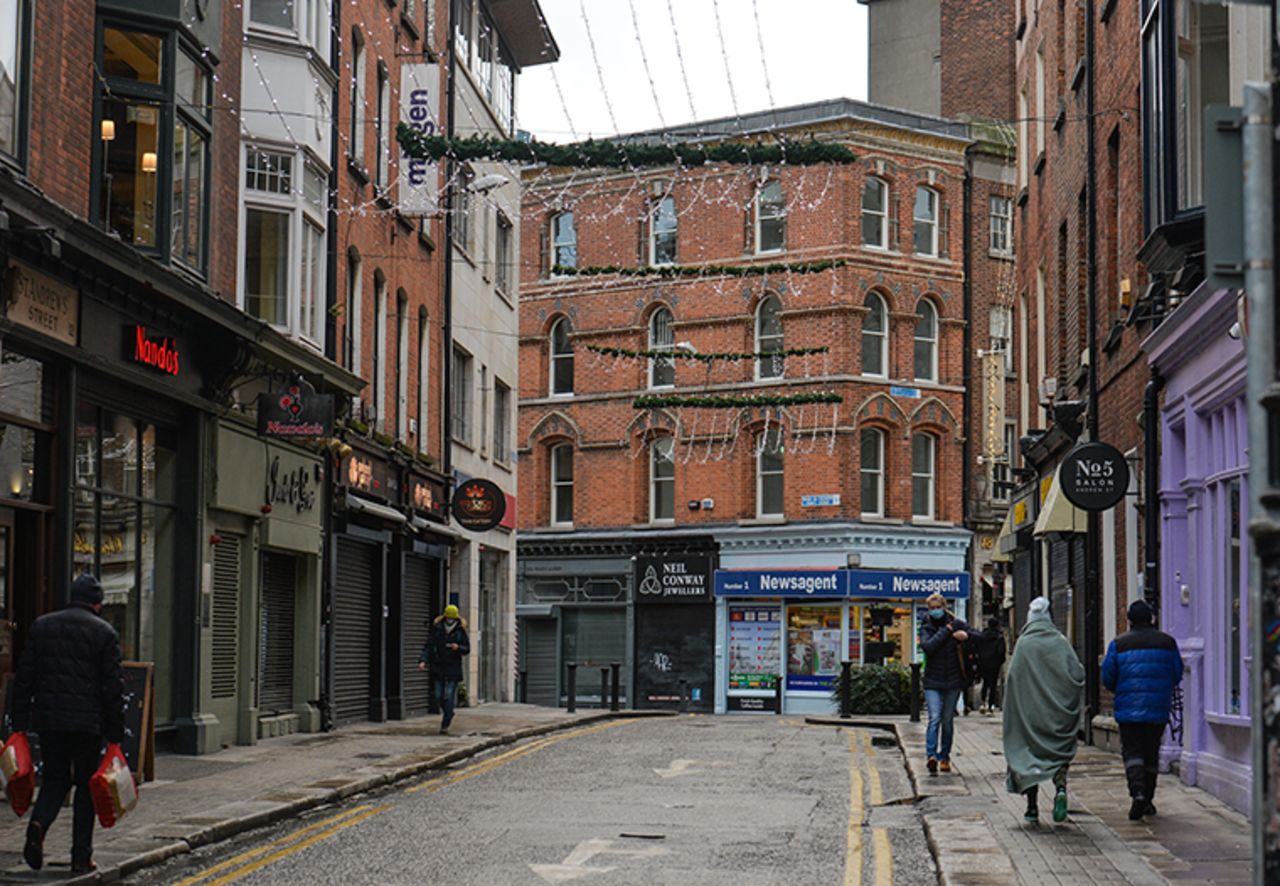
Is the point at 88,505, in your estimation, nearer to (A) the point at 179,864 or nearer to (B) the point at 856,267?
(A) the point at 179,864

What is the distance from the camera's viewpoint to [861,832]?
13602 mm

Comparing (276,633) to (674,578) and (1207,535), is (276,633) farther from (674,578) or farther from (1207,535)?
(674,578)

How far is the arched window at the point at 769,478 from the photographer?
150 ft

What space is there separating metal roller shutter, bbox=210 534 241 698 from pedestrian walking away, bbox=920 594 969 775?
803 centimetres

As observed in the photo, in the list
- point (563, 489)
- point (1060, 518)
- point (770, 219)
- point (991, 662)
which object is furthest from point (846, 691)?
point (563, 489)

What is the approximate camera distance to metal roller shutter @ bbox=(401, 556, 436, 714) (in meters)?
29.7

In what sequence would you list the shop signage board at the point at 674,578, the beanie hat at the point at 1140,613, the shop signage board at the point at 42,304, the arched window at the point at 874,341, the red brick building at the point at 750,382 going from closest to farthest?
1. the beanie hat at the point at 1140,613
2. the shop signage board at the point at 42,304
3. the red brick building at the point at 750,382
4. the arched window at the point at 874,341
5. the shop signage board at the point at 674,578

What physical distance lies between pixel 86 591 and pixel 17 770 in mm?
1137

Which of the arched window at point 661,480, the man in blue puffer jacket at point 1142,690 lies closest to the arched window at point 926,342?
the arched window at point 661,480

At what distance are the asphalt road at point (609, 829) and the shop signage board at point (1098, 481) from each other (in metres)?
3.48

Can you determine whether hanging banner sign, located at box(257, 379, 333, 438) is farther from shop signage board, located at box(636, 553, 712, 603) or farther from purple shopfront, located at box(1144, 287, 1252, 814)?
shop signage board, located at box(636, 553, 712, 603)

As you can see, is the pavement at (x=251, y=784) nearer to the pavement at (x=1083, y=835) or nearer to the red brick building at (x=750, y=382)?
the pavement at (x=1083, y=835)

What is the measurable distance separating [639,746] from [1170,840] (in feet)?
35.2

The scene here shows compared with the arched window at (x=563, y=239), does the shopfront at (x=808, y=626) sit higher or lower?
lower
